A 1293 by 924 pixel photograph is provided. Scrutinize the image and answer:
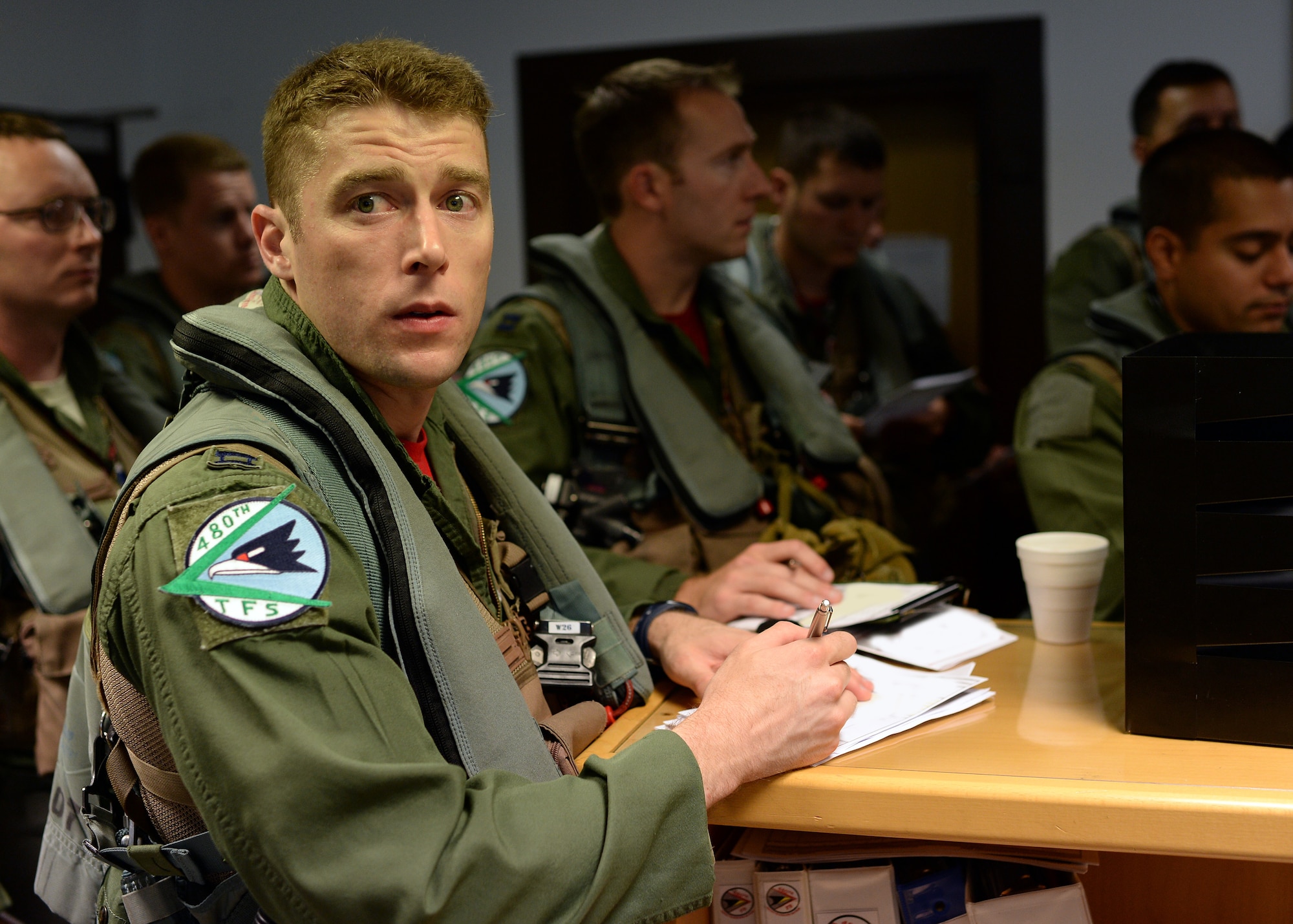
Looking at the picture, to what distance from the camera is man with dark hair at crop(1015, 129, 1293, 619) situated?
2.16 meters

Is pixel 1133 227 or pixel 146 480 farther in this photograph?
pixel 1133 227

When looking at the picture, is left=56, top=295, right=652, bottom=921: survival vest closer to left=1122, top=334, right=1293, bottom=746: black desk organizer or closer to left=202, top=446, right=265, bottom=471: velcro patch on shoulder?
left=202, top=446, right=265, bottom=471: velcro patch on shoulder

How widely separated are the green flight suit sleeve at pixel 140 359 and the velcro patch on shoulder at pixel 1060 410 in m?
2.24

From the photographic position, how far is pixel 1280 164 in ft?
7.57

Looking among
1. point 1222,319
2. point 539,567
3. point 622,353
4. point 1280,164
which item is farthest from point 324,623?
point 1280,164

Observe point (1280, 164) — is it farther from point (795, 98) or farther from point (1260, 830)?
point (795, 98)

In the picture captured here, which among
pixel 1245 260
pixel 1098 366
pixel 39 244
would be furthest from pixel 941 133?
pixel 39 244

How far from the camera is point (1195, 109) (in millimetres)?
3717

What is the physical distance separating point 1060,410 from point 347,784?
172 cm

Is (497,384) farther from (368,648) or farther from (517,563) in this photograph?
(368,648)

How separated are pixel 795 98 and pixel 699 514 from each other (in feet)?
9.58

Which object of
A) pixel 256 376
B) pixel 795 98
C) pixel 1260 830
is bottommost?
pixel 1260 830

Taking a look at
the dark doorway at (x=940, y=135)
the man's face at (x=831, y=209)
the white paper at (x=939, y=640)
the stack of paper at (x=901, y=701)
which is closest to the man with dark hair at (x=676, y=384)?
the white paper at (x=939, y=640)

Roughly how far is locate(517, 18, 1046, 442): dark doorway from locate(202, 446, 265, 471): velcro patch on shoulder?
3.61 m
